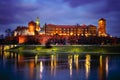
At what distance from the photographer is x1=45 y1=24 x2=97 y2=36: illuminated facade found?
6658 inches

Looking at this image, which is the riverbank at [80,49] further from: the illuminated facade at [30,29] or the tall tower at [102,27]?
the tall tower at [102,27]

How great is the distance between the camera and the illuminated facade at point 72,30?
555 feet

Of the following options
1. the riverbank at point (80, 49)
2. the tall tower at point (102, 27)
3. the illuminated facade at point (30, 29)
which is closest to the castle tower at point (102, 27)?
the tall tower at point (102, 27)

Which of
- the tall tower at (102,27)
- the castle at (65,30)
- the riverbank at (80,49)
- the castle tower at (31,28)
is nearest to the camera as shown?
the riverbank at (80,49)

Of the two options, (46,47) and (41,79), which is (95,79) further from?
(46,47)

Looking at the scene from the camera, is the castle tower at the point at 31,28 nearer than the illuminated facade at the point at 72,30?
Yes

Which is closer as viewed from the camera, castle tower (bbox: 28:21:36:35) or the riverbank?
the riverbank

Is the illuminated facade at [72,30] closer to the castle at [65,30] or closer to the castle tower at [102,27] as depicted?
the castle at [65,30]

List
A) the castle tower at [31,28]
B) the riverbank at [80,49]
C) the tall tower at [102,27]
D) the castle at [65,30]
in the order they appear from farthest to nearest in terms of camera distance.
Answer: the castle at [65,30], the tall tower at [102,27], the castle tower at [31,28], the riverbank at [80,49]

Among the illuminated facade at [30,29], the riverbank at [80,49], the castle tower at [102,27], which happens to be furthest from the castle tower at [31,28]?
the riverbank at [80,49]

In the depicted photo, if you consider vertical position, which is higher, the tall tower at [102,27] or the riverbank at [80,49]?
the tall tower at [102,27]

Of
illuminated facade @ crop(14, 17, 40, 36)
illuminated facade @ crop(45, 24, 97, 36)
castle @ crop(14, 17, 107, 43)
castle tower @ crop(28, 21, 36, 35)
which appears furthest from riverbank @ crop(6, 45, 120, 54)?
illuminated facade @ crop(45, 24, 97, 36)

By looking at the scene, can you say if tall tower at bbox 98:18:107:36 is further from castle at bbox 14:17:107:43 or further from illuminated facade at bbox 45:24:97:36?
illuminated facade at bbox 45:24:97:36

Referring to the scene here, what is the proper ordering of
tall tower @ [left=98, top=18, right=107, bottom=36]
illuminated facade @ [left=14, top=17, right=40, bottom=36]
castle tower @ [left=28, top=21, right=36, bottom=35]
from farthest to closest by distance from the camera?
tall tower @ [left=98, top=18, right=107, bottom=36]
illuminated facade @ [left=14, top=17, right=40, bottom=36]
castle tower @ [left=28, top=21, right=36, bottom=35]
